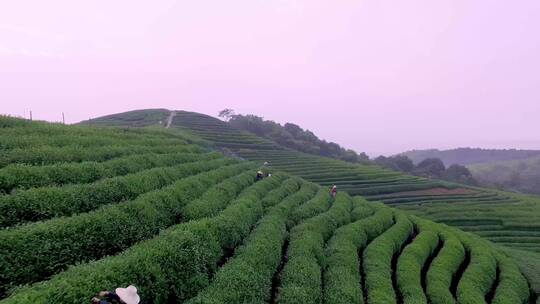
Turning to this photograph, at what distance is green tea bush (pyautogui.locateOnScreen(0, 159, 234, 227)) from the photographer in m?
11.8

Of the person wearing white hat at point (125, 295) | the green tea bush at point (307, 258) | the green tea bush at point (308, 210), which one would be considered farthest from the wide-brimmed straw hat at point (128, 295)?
the green tea bush at point (308, 210)

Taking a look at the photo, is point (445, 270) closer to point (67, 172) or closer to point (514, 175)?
point (67, 172)

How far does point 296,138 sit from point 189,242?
84.3 meters

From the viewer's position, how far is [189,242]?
11977mm

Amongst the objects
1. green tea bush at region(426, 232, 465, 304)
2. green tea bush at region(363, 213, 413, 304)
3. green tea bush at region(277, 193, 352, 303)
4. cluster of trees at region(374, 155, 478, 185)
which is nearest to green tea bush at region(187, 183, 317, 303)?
green tea bush at region(277, 193, 352, 303)

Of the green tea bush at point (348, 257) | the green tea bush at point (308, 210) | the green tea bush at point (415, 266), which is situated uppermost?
the green tea bush at point (308, 210)

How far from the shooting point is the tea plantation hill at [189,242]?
1000 cm

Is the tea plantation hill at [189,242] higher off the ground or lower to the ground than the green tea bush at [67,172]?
lower

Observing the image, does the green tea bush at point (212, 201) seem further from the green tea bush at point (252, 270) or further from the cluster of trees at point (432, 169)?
the cluster of trees at point (432, 169)

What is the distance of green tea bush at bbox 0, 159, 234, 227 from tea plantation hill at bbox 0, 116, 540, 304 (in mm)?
39

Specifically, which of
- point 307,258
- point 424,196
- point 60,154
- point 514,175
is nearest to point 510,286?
point 307,258

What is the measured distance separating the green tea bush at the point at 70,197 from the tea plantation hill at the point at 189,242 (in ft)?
0.13

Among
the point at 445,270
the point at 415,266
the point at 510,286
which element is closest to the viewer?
the point at 415,266

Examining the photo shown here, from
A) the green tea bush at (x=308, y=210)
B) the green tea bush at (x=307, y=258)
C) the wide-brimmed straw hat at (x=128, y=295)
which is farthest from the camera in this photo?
the green tea bush at (x=308, y=210)
